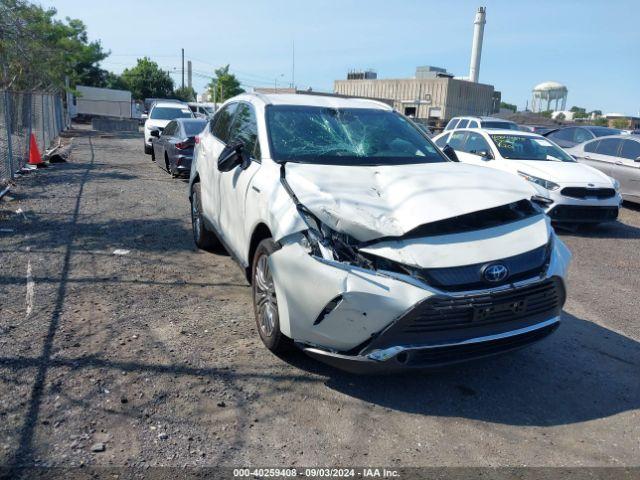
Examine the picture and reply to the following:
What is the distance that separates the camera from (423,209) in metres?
3.47

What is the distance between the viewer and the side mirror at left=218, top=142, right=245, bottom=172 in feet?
15.3

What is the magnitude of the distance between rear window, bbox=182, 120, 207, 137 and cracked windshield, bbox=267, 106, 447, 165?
290 inches

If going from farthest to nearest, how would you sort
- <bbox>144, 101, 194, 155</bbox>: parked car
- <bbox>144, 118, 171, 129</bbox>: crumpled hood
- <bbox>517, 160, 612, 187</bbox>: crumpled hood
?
<bbox>144, 101, 194, 155</bbox>: parked car < <bbox>144, 118, 171, 129</bbox>: crumpled hood < <bbox>517, 160, 612, 187</bbox>: crumpled hood

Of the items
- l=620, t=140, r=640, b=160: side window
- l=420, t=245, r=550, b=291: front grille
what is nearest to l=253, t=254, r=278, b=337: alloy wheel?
l=420, t=245, r=550, b=291: front grille

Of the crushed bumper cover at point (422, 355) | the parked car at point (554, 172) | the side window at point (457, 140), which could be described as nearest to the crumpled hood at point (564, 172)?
the parked car at point (554, 172)

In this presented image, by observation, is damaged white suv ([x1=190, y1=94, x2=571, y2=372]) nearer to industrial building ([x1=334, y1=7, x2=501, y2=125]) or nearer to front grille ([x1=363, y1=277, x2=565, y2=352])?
front grille ([x1=363, y1=277, x2=565, y2=352])

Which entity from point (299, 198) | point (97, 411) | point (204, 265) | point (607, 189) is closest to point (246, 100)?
point (204, 265)

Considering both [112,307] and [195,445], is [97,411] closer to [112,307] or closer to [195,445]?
[195,445]

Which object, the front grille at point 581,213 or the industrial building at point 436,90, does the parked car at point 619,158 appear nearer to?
the front grille at point 581,213

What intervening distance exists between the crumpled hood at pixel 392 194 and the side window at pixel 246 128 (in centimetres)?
78

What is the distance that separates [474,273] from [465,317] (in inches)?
10.6

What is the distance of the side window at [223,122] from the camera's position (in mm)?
5895

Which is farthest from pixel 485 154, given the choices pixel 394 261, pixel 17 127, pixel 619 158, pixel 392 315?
A: pixel 17 127

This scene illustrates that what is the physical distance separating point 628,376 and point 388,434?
208 centimetres
